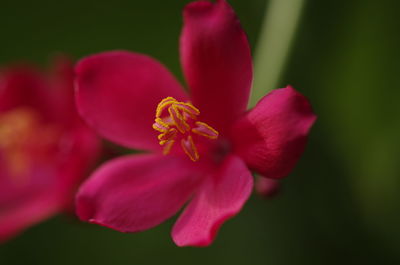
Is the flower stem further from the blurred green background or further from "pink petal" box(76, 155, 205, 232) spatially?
"pink petal" box(76, 155, 205, 232)

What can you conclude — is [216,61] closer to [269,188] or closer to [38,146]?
[269,188]

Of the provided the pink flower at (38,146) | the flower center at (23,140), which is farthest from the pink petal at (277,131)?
the flower center at (23,140)

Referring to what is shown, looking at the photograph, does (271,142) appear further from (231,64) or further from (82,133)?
(82,133)

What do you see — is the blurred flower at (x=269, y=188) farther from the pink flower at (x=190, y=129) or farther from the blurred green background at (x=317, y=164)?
the blurred green background at (x=317, y=164)

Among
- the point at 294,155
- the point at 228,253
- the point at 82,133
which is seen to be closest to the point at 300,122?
the point at 294,155

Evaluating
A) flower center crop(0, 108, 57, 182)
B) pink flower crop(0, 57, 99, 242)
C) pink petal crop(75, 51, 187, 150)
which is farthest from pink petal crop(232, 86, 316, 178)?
flower center crop(0, 108, 57, 182)

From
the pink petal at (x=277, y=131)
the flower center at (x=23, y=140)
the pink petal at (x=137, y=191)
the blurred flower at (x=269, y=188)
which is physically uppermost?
the pink petal at (x=277, y=131)
